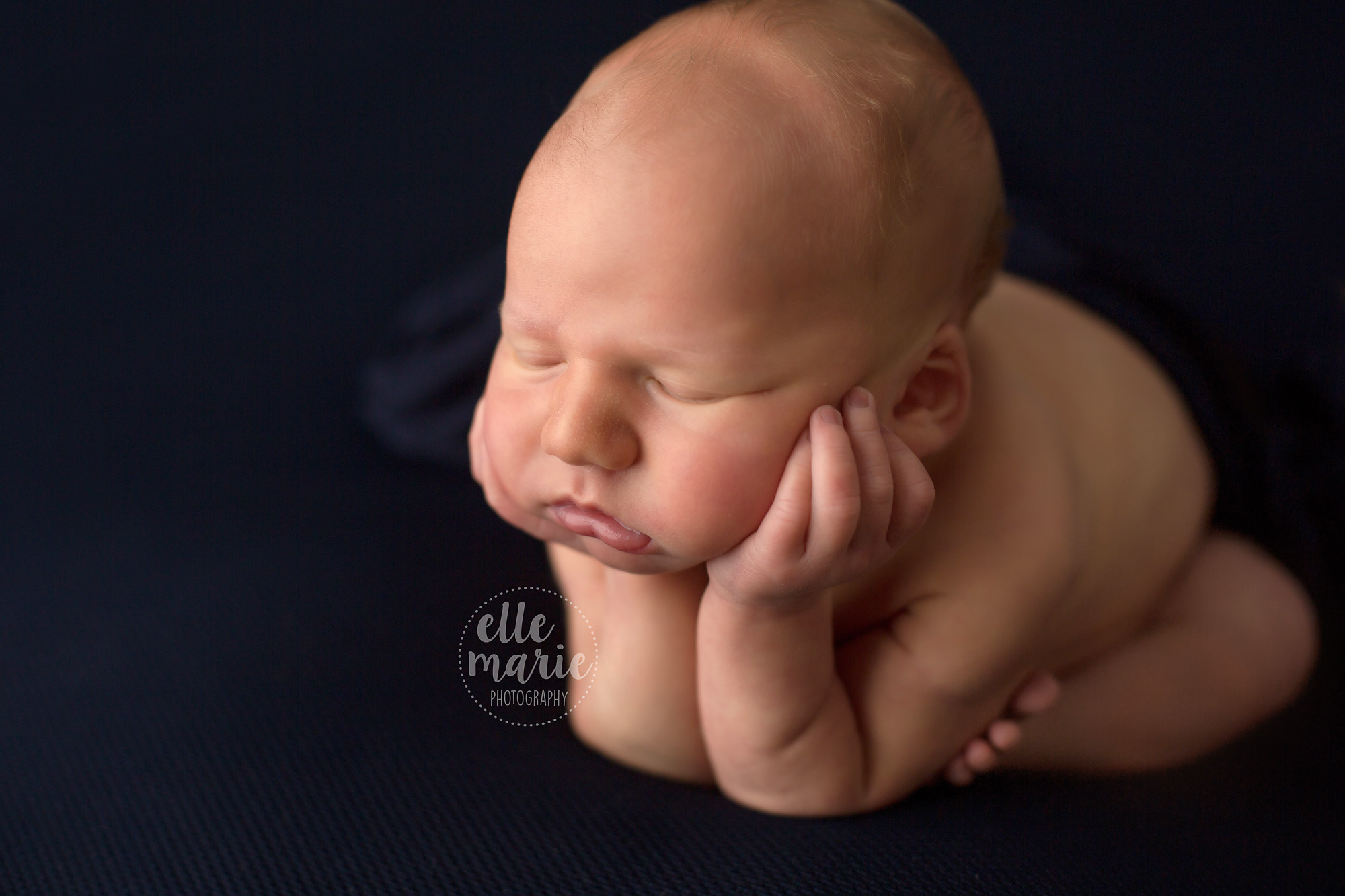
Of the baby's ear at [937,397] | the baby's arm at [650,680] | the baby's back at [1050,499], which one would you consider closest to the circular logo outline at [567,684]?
the baby's arm at [650,680]

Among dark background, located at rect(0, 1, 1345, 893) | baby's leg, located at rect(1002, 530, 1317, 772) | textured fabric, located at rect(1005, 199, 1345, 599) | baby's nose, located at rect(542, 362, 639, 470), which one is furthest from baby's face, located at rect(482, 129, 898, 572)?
textured fabric, located at rect(1005, 199, 1345, 599)

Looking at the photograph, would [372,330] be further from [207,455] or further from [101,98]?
[101,98]

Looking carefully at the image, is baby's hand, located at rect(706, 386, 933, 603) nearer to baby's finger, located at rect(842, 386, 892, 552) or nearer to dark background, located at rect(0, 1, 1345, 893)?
baby's finger, located at rect(842, 386, 892, 552)

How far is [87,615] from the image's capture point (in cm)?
98

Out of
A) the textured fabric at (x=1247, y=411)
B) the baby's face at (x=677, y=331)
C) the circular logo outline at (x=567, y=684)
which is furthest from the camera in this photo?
the textured fabric at (x=1247, y=411)

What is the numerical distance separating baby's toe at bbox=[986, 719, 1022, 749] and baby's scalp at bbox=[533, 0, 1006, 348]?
0.97 ft

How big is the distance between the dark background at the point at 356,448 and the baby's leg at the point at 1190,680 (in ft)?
0.09

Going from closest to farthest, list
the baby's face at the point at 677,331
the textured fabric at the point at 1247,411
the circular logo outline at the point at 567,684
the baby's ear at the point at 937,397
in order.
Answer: the baby's face at the point at 677,331 → the baby's ear at the point at 937,397 → the circular logo outline at the point at 567,684 → the textured fabric at the point at 1247,411

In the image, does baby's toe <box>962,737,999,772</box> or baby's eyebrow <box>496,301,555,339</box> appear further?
baby's toe <box>962,737,999,772</box>

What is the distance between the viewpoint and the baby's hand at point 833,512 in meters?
0.63

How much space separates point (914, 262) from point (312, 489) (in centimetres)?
72

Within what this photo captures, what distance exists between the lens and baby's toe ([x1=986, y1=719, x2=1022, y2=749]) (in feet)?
2.66

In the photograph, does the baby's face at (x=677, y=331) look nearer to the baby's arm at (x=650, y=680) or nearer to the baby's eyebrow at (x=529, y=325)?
the baby's eyebrow at (x=529, y=325)

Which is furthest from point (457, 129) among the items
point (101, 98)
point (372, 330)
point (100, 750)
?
point (100, 750)
